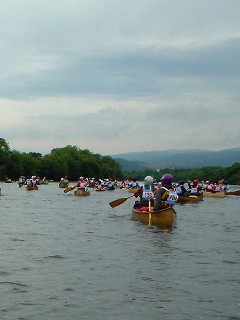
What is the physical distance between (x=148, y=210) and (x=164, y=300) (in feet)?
42.0

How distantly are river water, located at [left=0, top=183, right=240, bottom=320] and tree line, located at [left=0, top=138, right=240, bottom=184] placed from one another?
341 feet

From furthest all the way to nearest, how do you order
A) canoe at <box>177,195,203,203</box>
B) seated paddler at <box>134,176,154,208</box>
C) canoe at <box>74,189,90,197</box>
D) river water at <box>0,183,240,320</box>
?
1. canoe at <box>74,189,90,197</box>
2. canoe at <box>177,195,203,203</box>
3. seated paddler at <box>134,176,154,208</box>
4. river water at <box>0,183,240,320</box>

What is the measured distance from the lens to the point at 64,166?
14475 cm

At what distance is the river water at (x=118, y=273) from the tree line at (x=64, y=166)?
10392 cm

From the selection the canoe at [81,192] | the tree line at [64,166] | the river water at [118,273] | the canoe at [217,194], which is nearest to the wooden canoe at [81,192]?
the canoe at [81,192]

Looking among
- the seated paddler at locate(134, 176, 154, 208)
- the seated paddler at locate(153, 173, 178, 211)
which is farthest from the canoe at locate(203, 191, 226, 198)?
the seated paddler at locate(153, 173, 178, 211)

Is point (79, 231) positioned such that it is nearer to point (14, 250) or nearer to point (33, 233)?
point (33, 233)

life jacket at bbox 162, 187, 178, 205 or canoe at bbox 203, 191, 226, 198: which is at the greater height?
life jacket at bbox 162, 187, 178, 205

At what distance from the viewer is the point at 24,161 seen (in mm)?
133250

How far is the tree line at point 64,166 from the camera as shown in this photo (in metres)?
126

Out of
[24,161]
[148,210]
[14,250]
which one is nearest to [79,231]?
[148,210]

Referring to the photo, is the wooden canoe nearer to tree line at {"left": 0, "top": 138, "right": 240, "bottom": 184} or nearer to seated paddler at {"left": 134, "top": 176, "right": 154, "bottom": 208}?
seated paddler at {"left": 134, "top": 176, "right": 154, "bottom": 208}

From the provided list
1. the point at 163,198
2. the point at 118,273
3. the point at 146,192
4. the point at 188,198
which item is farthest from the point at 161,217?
the point at 188,198

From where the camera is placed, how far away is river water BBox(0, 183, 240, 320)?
375 inches
